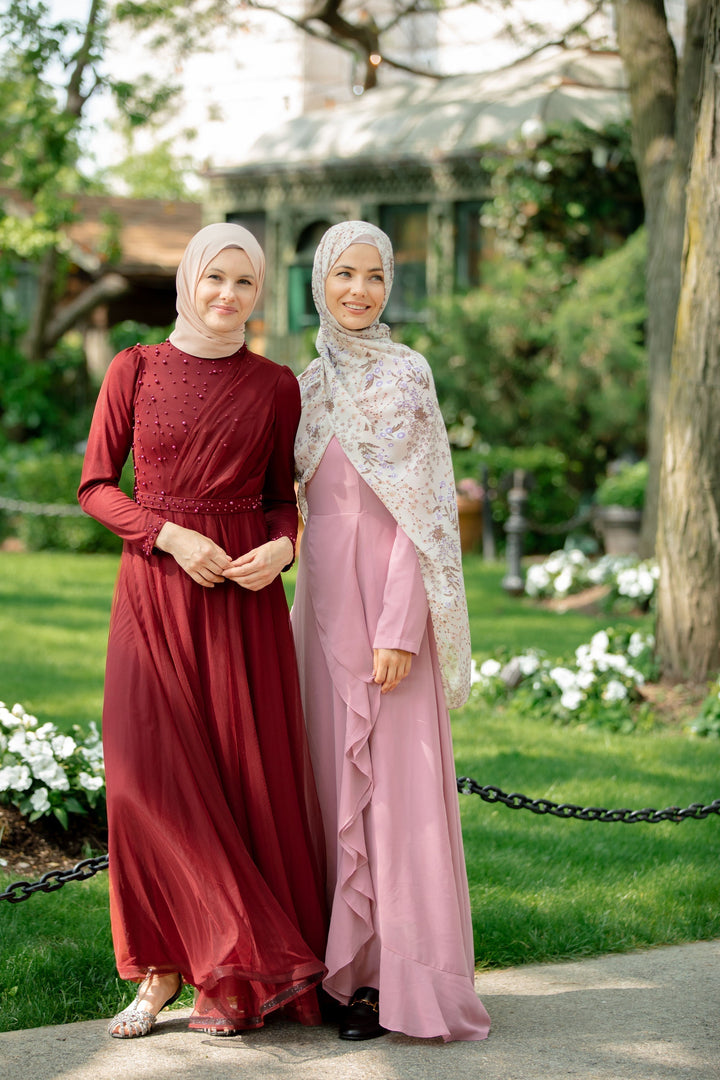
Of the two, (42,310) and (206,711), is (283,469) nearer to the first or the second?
(206,711)

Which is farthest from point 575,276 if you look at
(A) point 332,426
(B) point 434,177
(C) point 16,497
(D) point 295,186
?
(A) point 332,426

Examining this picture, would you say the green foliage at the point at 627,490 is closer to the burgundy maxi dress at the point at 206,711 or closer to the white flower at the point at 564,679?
the white flower at the point at 564,679

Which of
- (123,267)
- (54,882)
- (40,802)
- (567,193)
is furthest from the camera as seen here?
(123,267)

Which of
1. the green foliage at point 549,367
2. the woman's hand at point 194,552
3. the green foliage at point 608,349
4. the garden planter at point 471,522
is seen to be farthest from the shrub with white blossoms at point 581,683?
the green foliage at point 608,349

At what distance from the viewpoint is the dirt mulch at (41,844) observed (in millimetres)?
4227

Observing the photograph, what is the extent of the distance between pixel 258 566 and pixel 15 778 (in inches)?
68.8

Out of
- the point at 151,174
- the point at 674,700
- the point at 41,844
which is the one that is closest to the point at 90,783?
the point at 41,844

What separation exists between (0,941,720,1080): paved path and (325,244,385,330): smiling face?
6.02 ft

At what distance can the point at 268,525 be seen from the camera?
10.7ft

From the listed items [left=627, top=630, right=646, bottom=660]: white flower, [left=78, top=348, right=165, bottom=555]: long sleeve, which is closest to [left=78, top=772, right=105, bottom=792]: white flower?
[left=78, top=348, right=165, bottom=555]: long sleeve

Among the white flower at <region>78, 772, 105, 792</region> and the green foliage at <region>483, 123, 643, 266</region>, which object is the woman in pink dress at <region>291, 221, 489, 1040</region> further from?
the green foliage at <region>483, 123, 643, 266</region>

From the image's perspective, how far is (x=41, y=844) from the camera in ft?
14.3

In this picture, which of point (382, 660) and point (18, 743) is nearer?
point (382, 660)

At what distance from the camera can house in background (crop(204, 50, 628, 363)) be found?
16.4m
